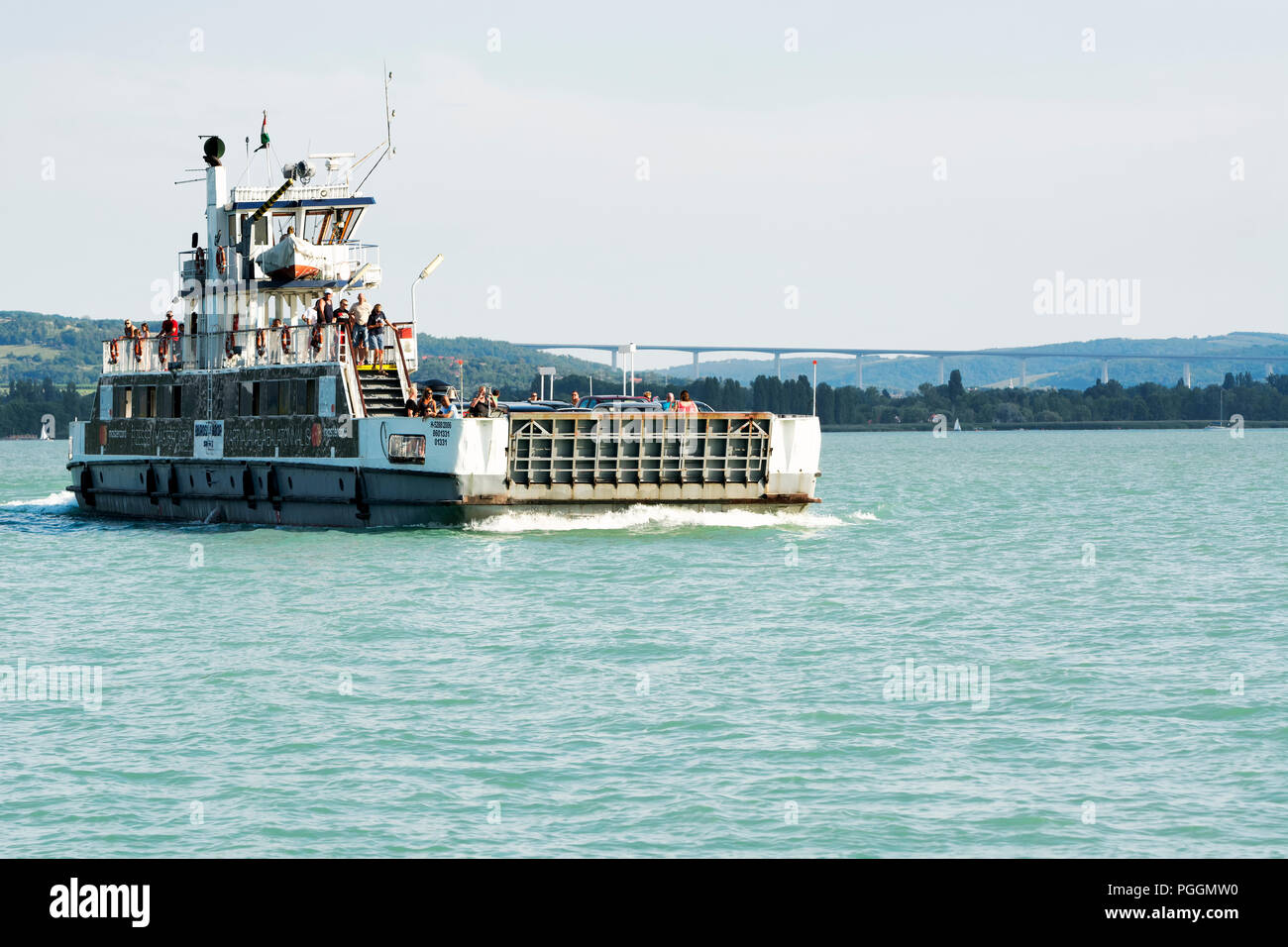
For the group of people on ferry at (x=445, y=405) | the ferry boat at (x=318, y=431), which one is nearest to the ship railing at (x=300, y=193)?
the ferry boat at (x=318, y=431)

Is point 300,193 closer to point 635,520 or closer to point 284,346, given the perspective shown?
point 284,346

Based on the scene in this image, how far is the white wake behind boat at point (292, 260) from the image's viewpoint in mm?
50750

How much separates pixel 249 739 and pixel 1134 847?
34.2ft

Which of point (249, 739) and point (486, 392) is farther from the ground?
point (486, 392)

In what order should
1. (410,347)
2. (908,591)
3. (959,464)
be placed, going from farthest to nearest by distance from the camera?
(959,464) → (410,347) → (908,591)

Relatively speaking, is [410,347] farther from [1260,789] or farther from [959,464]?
[959,464]

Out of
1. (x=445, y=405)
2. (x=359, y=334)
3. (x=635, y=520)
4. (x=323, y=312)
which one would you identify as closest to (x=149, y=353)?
(x=323, y=312)

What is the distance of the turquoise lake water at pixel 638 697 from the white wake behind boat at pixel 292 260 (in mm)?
8737

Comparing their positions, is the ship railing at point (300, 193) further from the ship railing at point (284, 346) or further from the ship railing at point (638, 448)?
the ship railing at point (638, 448)

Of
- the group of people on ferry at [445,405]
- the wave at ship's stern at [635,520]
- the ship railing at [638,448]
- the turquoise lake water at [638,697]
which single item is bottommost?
the turquoise lake water at [638,697]

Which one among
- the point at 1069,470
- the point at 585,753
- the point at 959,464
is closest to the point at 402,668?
the point at 585,753

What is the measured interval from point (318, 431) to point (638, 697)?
84.1ft

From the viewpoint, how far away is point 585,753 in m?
19.1

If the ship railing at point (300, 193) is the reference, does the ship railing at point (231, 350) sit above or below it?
below
